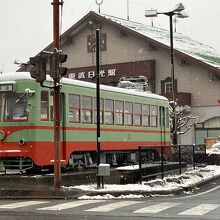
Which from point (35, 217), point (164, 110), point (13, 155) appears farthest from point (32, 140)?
point (164, 110)

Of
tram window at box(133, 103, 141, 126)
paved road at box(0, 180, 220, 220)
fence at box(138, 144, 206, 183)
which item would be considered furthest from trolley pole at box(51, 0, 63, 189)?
tram window at box(133, 103, 141, 126)

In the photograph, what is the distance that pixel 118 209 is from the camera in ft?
43.0

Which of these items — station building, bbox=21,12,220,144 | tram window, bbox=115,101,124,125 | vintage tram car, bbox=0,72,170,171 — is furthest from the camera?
station building, bbox=21,12,220,144

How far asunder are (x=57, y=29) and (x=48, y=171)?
658cm

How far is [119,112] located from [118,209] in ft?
40.0

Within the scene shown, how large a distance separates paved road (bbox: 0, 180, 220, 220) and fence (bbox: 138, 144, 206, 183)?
10.8 feet

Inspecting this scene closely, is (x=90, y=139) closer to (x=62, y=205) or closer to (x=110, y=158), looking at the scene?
(x=110, y=158)

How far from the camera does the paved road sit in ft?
39.1

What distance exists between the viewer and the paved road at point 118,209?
11.9m

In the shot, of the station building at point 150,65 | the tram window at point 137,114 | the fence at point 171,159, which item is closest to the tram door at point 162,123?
the fence at point 171,159

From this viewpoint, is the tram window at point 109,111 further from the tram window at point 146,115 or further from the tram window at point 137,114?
the tram window at point 146,115

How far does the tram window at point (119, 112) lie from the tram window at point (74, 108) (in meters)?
3.05

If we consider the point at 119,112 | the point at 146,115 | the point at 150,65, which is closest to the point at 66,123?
the point at 119,112

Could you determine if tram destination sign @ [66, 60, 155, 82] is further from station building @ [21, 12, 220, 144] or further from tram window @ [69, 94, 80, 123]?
tram window @ [69, 94, 80, 123]
